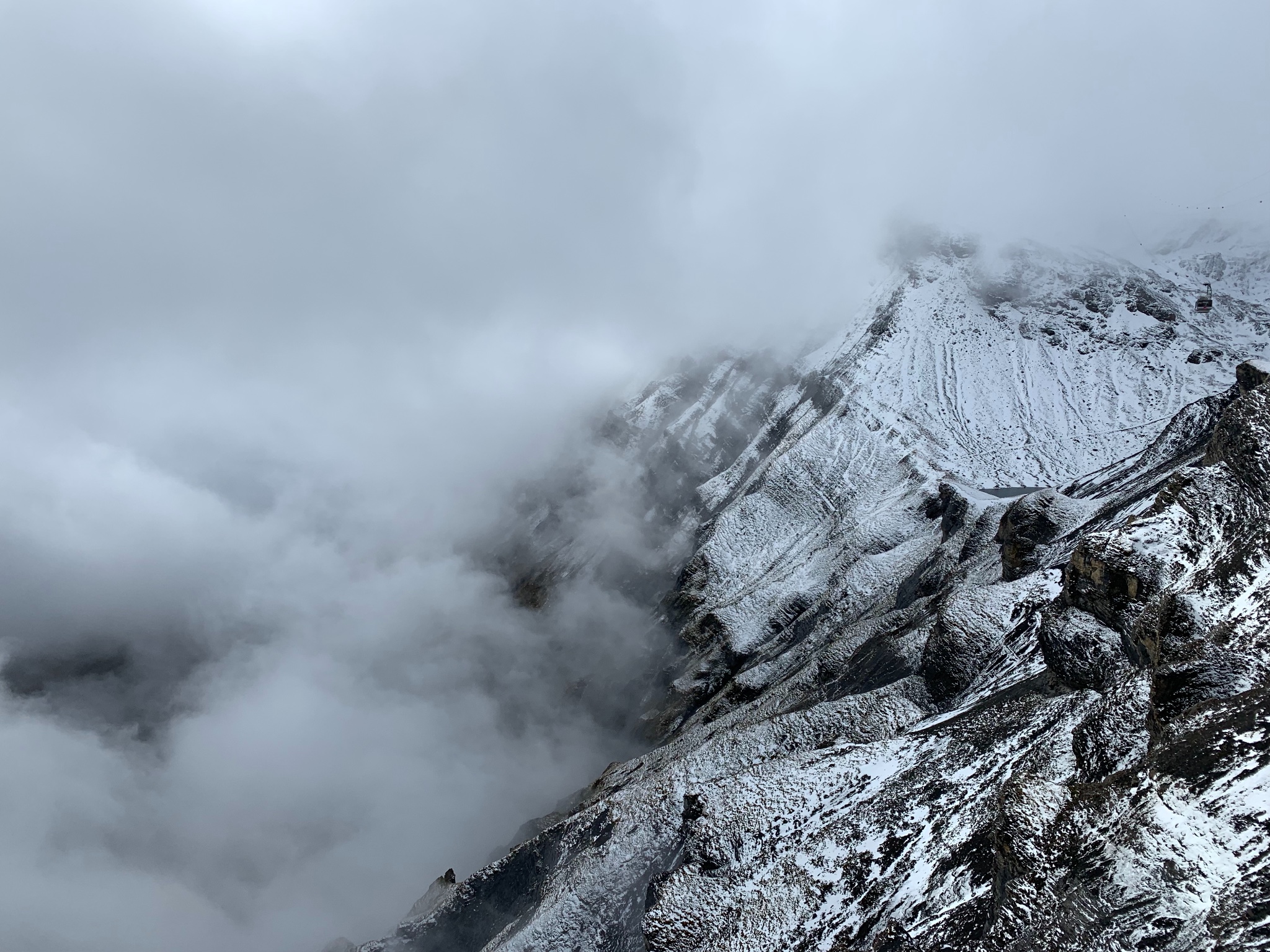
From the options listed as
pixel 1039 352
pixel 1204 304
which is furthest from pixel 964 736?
pixel 1204 304

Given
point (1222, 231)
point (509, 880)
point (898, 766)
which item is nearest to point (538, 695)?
point (509, 880)

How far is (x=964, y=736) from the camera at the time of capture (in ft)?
88.9

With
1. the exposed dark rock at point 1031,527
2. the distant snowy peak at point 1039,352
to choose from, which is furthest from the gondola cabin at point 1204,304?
the exposed dark rock at point 1031,527

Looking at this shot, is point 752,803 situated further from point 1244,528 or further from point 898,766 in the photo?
point 1244,528

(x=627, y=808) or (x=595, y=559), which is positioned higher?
(x=595, y=559)

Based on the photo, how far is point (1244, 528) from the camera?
1909 cm

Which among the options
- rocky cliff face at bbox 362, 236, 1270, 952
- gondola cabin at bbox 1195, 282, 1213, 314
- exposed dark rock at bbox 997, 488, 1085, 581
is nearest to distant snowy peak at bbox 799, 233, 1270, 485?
gondola cabin at bbox 1195, 282, 1213, 314

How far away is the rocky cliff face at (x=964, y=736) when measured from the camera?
13.4 m

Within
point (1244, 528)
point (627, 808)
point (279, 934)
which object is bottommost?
point (1244, 528)

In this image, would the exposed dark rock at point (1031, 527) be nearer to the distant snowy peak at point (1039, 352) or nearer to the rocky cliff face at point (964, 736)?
the rocky cliff face at point (964, 736)

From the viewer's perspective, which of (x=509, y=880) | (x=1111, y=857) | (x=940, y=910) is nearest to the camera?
(x=1111, y=857)

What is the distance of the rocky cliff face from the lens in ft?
43.9

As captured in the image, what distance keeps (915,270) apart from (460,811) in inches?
6388

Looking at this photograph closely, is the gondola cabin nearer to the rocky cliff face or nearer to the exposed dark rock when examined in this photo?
the rocky cliff face
